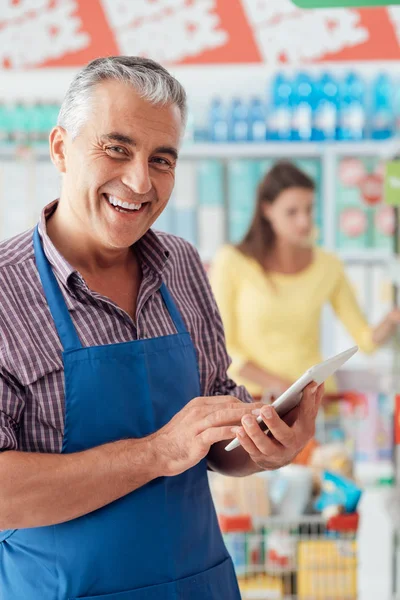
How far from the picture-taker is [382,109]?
5.65m

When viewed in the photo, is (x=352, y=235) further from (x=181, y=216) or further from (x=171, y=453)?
(x=171, y=453)

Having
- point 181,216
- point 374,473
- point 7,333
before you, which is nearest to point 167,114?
point 7,333

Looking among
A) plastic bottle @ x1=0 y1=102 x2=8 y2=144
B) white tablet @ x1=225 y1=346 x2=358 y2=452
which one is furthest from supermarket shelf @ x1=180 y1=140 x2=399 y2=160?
white tablet @ x1=225 y1=346 x2=358 y2=452

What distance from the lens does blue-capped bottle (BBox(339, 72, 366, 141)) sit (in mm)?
5586

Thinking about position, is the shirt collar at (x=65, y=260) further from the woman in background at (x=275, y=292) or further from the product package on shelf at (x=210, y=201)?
the product package on shelf at (x=210, y=201)

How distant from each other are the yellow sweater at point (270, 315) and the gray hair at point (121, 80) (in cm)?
274

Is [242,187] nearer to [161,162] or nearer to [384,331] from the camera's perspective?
[384,331]

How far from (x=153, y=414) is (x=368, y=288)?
14.3 feet

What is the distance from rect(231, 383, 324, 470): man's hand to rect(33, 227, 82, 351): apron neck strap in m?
0.37

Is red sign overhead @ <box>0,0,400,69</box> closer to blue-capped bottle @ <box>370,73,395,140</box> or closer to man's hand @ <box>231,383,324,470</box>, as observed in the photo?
blue-capped bottle @ <box>370,73,395,140</box>

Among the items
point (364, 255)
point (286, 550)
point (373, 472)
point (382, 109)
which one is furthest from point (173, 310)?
point (373, 472)

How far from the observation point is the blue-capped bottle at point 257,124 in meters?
5.63

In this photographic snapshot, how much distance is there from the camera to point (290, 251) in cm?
457

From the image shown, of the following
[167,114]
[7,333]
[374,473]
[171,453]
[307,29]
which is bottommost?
[374,473]
